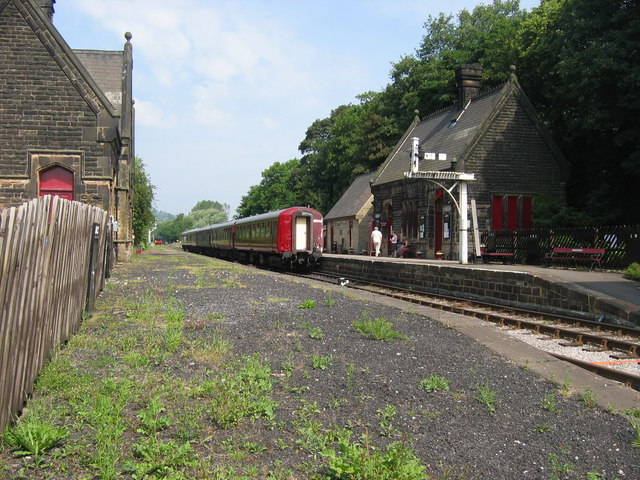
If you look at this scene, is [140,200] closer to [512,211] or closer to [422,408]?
[512,211]

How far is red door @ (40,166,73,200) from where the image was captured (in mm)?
20547

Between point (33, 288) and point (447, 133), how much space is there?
29.7 metres

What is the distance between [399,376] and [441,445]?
1677mm

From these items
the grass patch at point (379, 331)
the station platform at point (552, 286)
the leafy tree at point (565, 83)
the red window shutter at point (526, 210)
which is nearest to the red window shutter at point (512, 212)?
the red window shutter at point (526, 210)

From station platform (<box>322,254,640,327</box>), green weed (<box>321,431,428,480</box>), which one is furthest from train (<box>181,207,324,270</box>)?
green weed (<box>321,431,428,480</box>)

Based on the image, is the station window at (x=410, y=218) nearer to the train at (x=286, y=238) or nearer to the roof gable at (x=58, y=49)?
the train at (x=286, y=238)

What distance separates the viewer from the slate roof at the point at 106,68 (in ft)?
101

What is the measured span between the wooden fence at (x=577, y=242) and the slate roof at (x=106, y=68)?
68.1 ft

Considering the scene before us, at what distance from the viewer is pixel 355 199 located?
1893 inches

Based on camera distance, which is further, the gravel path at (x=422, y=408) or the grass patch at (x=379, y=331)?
the grass patch at (x=379, y=331)

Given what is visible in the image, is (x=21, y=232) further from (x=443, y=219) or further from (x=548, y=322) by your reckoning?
(x=443, y=219)

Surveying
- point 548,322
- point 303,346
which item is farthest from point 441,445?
point 548,322

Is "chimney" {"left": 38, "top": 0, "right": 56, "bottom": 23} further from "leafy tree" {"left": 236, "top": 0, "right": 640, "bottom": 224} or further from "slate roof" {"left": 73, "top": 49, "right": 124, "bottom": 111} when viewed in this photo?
"leafy tree" {"left": 236, "top": 0, "right": 640, "bottom": 224}

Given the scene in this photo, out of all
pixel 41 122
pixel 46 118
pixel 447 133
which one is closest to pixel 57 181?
pixel 41 122
